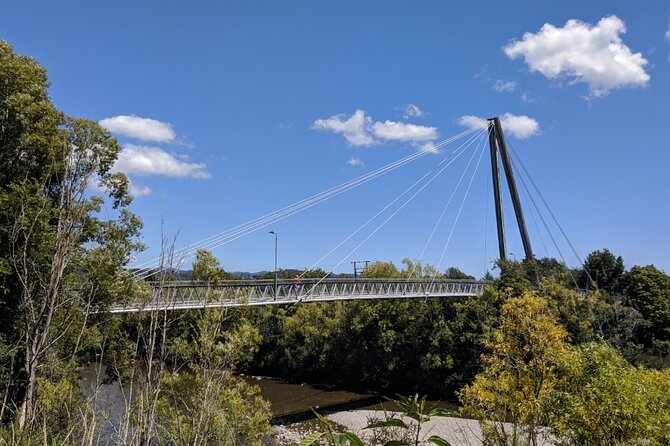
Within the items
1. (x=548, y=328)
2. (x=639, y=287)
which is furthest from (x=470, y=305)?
(x=548, y=328)

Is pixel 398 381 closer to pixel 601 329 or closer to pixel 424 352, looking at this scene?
pixel 424 352

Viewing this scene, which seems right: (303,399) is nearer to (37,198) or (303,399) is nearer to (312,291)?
(312,291)

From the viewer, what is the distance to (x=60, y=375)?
37.9 ft

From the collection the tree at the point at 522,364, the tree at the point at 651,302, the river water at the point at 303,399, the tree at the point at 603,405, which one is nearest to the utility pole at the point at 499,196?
the tree at the point at 651,302

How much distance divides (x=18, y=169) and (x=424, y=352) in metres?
26.0

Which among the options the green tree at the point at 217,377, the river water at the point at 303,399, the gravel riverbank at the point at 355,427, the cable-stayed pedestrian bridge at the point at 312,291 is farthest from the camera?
the river water at the point at 303,399

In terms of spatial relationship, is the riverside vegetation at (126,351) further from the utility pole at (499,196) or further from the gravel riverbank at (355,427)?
the utility pole at (499,196)

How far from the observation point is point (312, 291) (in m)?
23.8

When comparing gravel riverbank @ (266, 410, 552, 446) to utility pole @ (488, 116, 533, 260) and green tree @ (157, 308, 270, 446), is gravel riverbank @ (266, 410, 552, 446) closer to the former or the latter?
green tree @ (157, 308, 270, 446)

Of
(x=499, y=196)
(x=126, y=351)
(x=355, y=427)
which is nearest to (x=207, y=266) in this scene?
(x=126, y=351)

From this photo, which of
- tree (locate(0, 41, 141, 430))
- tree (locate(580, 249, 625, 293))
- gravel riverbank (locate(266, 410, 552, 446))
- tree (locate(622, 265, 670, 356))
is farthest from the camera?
tree (locate(580, 249, 625, 293))

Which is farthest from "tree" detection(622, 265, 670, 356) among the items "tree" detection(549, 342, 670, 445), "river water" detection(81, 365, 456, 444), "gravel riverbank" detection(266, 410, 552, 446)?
"tree" detection(549, 342, 670, 445)

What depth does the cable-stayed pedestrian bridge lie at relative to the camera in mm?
16117

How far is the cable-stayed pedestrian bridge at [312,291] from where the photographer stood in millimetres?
16117
